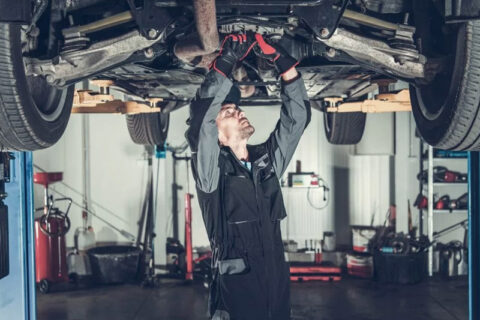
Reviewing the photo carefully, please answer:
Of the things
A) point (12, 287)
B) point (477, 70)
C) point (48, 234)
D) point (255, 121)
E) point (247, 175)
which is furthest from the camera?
point (255, 121)

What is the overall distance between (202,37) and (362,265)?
5144 millimetres

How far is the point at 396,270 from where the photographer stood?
6.05 meters

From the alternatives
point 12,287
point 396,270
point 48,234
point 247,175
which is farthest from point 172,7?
point 396,270

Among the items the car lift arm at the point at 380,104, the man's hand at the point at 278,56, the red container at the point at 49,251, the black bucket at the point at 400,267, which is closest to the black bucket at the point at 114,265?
the red container at the point at 49,251

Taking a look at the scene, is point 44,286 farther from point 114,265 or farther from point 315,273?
point 315,273

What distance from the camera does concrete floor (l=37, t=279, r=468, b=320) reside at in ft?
16.4

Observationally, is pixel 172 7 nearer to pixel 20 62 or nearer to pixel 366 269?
pixel 20 62

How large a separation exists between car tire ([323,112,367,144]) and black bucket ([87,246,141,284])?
2.87 m

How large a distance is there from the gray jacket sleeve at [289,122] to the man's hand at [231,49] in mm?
285

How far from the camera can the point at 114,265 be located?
5.99 meters

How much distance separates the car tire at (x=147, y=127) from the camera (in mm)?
4562

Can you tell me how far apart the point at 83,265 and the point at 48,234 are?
80 cm

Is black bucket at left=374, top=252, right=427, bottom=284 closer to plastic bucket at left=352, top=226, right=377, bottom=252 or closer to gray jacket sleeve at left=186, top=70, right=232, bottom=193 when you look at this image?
plastic bucket at left=352, top=226, right=377, bottom=252

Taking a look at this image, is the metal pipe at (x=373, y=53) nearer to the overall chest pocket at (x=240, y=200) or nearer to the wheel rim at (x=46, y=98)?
the overall chest pocket at (x=240, y=200)
